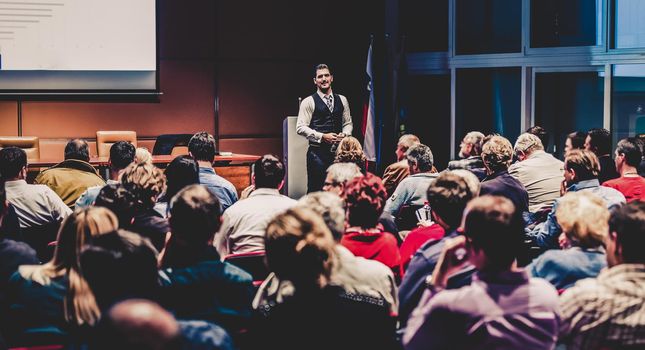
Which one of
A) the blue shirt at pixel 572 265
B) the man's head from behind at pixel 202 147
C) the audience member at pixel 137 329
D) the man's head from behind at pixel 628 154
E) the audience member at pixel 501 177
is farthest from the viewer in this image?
the man's head from behind at pixel 202 147

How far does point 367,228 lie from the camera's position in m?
3.20

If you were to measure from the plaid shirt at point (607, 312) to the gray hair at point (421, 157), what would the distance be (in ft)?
9.40

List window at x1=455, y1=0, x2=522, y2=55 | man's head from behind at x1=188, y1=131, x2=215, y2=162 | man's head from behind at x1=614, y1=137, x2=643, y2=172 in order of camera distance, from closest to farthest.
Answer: man's head from behind at x1=614, y1=137, x2=643, y2=172
man's head from behind at x1=188, y1=131, x2=215, y2=162
window at x1=455, y1=0, x2=522, y2=55

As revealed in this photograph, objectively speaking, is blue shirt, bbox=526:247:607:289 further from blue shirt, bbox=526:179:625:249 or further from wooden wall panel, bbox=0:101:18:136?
wooden wall panel, bbox=0:101:18:136

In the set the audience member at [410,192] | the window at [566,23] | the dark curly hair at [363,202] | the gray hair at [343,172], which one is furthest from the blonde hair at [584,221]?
the window at [566,23]

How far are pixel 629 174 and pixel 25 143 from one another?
526cm

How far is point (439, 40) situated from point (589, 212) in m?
6.52

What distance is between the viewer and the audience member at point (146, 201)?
353cm

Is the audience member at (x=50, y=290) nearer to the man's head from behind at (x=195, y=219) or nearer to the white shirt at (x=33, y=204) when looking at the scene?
the man's head from behind at (x=195, y=219)

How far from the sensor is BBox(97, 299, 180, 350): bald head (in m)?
1.38

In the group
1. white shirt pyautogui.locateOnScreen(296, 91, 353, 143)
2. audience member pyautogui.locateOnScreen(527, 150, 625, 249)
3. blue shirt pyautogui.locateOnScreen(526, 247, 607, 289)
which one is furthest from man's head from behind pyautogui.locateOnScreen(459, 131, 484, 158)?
blue shirt pyautogui.locateOnScreen(526, 247, 607, 289)

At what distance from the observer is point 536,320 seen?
2084 mm

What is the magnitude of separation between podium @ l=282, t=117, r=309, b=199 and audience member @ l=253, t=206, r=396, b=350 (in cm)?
556

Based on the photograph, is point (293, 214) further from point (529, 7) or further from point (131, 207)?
point (529, 7)
